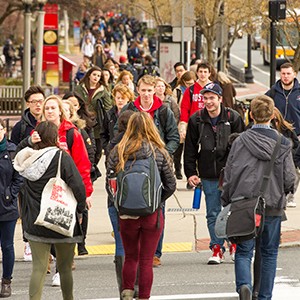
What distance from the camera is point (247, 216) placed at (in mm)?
8453

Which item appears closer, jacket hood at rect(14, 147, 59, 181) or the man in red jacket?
jacket hood at rect(14, 147, 59, 181)

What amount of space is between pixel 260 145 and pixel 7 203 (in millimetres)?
2520

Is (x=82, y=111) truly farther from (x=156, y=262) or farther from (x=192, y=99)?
(x=192, y=99)

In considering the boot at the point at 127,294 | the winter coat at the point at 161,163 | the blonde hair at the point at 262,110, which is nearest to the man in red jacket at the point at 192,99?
the winter coat at the point at 161,163

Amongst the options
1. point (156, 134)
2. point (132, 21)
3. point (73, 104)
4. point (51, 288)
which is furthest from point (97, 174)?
point (132, 21)

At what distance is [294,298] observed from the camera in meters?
9.53

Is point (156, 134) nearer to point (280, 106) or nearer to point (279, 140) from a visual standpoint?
point (279, 140)

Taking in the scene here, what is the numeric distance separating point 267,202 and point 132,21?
63593 millimetres

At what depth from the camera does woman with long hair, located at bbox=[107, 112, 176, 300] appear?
28.1ft

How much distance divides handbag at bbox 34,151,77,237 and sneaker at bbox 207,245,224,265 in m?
2.78

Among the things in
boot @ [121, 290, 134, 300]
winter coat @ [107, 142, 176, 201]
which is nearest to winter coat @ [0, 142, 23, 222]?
winter coat @ [107, 142, 176, 201]

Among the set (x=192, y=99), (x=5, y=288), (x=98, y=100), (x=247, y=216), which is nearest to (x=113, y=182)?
(x=247, y=216)

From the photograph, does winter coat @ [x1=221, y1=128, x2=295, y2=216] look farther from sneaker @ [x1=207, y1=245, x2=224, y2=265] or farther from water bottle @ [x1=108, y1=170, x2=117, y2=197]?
sneaker @ [x1=207, y1=245, x2=224, y2=265]

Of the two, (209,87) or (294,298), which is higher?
(209,87)
